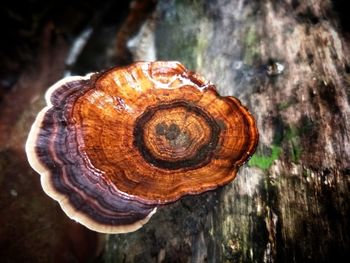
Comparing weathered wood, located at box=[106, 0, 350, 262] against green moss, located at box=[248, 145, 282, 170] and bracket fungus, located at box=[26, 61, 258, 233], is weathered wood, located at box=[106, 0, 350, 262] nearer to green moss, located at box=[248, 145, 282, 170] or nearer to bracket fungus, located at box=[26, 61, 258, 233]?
green moss, located at box=[248, 145, 282, 170]

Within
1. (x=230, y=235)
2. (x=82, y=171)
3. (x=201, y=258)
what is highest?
(x=82, y=171)

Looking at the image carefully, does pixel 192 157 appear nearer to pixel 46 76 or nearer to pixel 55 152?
pixel 55 152

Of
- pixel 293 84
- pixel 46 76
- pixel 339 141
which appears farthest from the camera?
pixel 46 76

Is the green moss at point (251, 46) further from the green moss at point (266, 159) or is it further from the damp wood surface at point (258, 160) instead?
the green moss at point (266, 159)

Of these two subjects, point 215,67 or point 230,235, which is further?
point 215,67

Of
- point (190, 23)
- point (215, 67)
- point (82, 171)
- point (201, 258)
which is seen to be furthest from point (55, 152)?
point (190, 23)

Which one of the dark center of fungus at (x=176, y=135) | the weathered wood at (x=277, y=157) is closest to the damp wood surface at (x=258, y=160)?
the weathered wood at (x=277, y=157)
